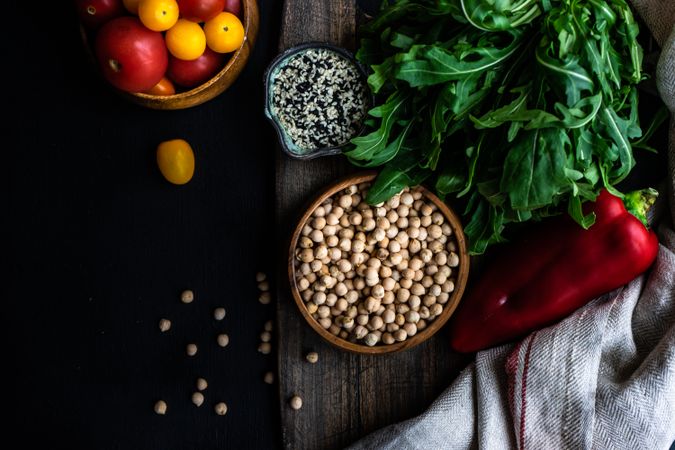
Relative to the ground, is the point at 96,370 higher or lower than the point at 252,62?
lower

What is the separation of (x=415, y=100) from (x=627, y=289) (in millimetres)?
688

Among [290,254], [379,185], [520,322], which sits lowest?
[520,322]

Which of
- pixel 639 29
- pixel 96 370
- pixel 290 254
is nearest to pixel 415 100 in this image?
pixel 290 254

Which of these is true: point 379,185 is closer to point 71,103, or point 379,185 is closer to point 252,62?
point 252,62

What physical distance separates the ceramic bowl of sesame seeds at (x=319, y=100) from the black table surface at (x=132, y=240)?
0.14 meters

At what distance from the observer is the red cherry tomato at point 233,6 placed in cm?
151

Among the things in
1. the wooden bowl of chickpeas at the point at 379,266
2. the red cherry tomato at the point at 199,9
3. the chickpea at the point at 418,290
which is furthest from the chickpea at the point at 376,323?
the red cherry tomato at the point at 199,9

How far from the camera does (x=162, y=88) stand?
1512mm

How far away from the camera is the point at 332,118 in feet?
5.02

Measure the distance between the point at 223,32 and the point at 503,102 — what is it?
636 millimetres

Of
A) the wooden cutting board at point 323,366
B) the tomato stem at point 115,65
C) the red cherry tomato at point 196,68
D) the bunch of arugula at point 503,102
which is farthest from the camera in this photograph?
the wooden cutting board at point 323,366

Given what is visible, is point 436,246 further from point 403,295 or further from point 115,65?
point 115,65

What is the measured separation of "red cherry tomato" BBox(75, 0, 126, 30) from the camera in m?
1.41

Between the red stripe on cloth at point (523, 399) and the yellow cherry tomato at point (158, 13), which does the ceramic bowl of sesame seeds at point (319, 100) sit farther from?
the red stripe on cloth at point (523, 399)
